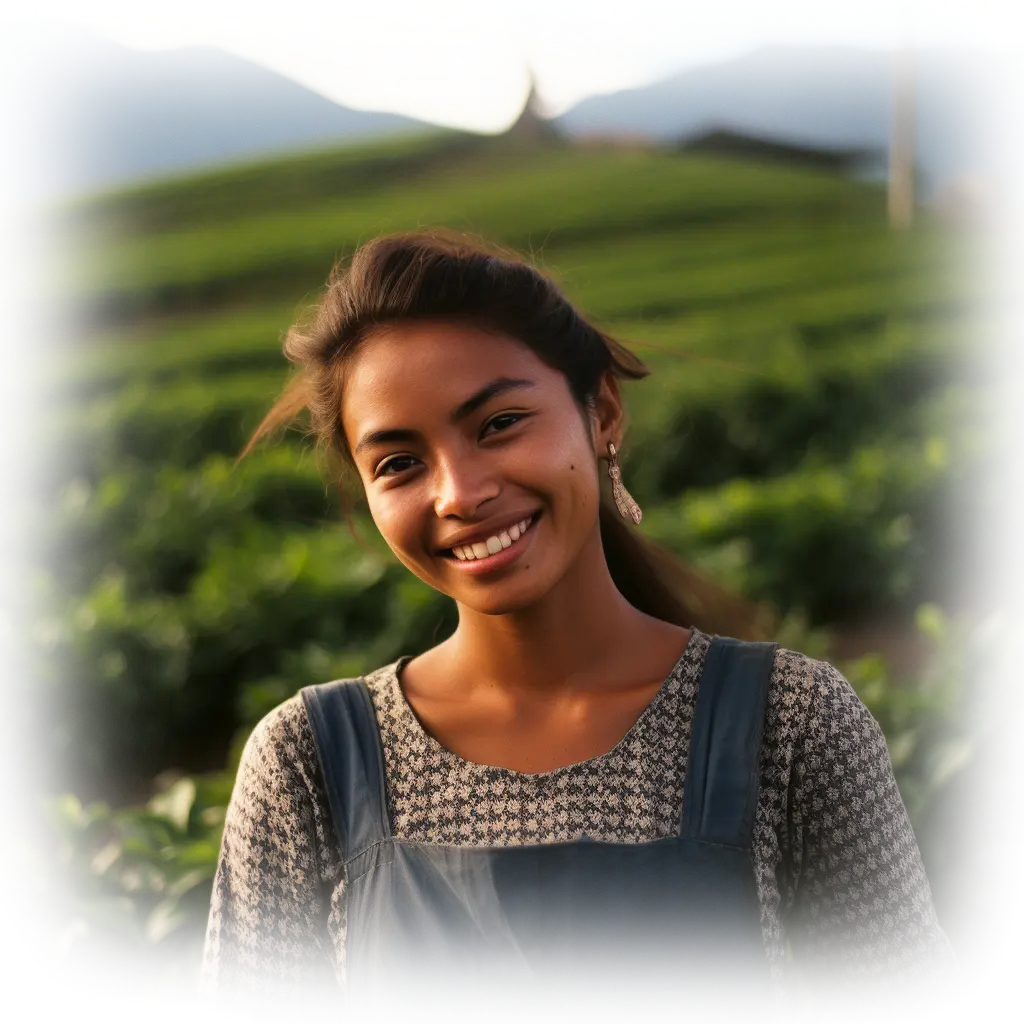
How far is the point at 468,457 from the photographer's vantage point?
1.51 metres

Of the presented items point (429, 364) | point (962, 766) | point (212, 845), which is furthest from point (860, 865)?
point (212, 845)

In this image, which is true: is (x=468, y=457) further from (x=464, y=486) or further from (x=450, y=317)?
(x=450, y=317)

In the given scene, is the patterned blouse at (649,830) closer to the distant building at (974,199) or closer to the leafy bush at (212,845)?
the leafy bush at (212,845)

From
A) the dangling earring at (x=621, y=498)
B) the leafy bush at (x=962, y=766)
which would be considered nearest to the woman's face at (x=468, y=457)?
the dangling earring at (x=621, y=498)

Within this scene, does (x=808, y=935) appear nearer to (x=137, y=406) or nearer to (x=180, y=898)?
(x=180, y=898)

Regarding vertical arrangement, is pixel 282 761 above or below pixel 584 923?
above

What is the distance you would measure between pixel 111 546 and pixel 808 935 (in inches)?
195

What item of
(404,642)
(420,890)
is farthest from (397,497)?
(404,642)

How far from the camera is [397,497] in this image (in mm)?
1551

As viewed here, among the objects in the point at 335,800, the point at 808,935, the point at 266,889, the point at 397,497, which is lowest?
the point at 808,935

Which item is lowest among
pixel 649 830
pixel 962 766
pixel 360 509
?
pixel 360 509

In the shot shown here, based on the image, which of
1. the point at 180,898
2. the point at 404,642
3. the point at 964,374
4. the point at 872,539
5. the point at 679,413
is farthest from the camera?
the point at 964,374

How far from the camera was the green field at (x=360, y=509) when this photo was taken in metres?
4.44

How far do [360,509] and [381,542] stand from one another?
2.15 feet
